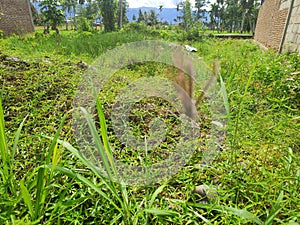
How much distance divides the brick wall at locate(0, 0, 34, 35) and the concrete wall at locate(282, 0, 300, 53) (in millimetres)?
9408

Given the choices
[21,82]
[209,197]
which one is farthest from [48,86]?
[209,197]

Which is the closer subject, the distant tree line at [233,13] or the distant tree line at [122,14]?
the distant tree line at [122,14]

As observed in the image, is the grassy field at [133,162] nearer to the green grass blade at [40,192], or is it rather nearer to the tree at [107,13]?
the green grass blade at [40,192]

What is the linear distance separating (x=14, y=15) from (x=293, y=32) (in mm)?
11405

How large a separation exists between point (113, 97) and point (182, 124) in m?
0.64

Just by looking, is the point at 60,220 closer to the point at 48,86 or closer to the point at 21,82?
the point at 48,86

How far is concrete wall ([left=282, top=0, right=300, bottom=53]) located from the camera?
3.65 metres

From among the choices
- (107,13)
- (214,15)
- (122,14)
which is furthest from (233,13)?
(107,13)

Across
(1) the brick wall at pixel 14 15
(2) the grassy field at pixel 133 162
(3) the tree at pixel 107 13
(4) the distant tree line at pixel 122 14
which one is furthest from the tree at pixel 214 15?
(2) the grassy field at pixel 133 162

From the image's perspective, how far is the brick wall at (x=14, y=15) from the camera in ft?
28.6

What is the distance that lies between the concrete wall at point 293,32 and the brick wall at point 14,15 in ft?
30.9

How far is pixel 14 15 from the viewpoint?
9562mm

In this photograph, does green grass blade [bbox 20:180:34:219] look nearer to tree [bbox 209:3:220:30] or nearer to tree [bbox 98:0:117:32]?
tree [bbox 98:0:117:32]

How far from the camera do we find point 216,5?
137ft
